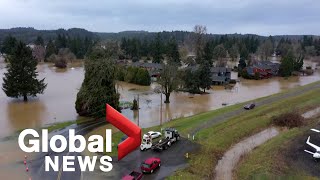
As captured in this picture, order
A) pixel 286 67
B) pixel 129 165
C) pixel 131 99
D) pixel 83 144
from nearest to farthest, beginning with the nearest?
pixel 129 165
pixel 83 144
pixel 131 99
pixel 286 67

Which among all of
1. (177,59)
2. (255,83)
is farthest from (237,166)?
(177,59)

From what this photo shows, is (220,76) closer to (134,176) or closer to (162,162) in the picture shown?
(162,162)

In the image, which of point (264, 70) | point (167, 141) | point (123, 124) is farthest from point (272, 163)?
point (264, 70)

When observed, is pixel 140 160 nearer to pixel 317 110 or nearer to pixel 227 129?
pixel 227 129

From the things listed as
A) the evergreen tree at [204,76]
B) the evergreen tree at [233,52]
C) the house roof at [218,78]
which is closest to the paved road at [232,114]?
the evergreen tree at [204,76]

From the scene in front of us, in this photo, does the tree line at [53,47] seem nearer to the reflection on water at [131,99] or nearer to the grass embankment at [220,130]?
the reflection on water at [131,99]
